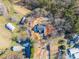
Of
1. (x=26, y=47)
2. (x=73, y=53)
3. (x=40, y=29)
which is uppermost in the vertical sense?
(x=40, y=29)

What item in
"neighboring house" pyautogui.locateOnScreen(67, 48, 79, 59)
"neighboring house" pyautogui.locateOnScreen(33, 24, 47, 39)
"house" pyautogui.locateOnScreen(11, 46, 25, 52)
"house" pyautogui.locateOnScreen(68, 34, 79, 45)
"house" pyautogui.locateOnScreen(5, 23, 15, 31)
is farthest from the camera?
"house" pyautogui.locateOnScreen(5, 23, 15, 31)

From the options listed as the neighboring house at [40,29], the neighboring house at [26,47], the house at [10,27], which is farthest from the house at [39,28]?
the house at [10,27]

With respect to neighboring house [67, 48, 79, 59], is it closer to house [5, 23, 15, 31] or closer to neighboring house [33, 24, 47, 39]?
neighboring house [33, 24, 47, 39]

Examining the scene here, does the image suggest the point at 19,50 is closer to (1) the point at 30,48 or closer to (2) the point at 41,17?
(1) the point at 30,48

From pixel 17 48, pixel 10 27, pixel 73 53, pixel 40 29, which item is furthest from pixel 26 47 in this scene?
pixel 73 53

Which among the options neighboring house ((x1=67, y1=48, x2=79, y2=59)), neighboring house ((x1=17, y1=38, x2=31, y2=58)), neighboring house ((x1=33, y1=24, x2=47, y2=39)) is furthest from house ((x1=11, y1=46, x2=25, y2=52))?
neighboring house ((x1=67, y1=48, x2=79, y2=59))

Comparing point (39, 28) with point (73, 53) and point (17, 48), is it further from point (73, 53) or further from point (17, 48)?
point (73, 53)

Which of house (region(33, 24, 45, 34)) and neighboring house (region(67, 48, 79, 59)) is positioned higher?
house (region(33, 24, 45, 34))

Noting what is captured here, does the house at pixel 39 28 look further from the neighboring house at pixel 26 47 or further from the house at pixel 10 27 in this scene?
the house at pixel 10 27

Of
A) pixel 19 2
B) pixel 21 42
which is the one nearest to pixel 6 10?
pixel 19 2

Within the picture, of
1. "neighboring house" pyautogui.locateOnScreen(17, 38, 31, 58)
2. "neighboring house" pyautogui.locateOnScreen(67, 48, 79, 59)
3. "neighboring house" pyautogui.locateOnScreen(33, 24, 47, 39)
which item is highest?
"neighboring house" pyautogui.locateOnScreen(33, 24, 47, 39)

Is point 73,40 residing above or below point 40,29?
below
